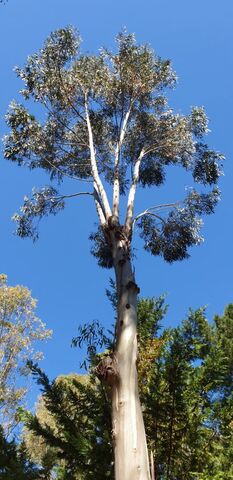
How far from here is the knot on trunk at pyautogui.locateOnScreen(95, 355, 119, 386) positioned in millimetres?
4820

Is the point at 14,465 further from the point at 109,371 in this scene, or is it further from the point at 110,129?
the point at 110,129

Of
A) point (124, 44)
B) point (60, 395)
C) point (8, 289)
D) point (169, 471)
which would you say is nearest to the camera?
point (169, 471)

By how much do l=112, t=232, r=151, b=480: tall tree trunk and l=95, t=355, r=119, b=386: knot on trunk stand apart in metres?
0.02

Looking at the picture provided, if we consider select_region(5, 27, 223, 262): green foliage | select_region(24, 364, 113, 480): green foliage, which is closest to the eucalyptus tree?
select_region(5, 27, 223, 262): green foliage

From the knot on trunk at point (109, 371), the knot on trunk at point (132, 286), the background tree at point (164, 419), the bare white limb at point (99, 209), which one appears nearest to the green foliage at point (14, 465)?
the background tree at point (164, 419)

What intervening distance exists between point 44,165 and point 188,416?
23.9 ft

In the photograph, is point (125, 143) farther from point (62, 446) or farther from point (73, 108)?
point (62, 446)

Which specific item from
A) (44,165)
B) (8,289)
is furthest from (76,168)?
(8,289)

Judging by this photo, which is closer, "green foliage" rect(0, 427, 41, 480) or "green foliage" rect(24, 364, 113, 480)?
"green foliage" rect(0, 427, 41, 480)

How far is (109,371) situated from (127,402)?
381 mm

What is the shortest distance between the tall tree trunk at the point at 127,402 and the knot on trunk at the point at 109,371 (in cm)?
2

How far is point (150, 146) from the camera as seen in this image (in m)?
11.5

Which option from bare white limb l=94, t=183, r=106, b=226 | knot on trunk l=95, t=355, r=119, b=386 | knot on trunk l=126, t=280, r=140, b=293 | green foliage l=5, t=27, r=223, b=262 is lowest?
knot on trunk l=95, t=355, r=119, b=386

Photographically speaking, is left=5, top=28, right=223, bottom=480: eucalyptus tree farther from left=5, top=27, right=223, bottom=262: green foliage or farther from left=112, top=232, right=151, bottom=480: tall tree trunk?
left=112, top=232, right=151, bottom=480: tall tree trunk
